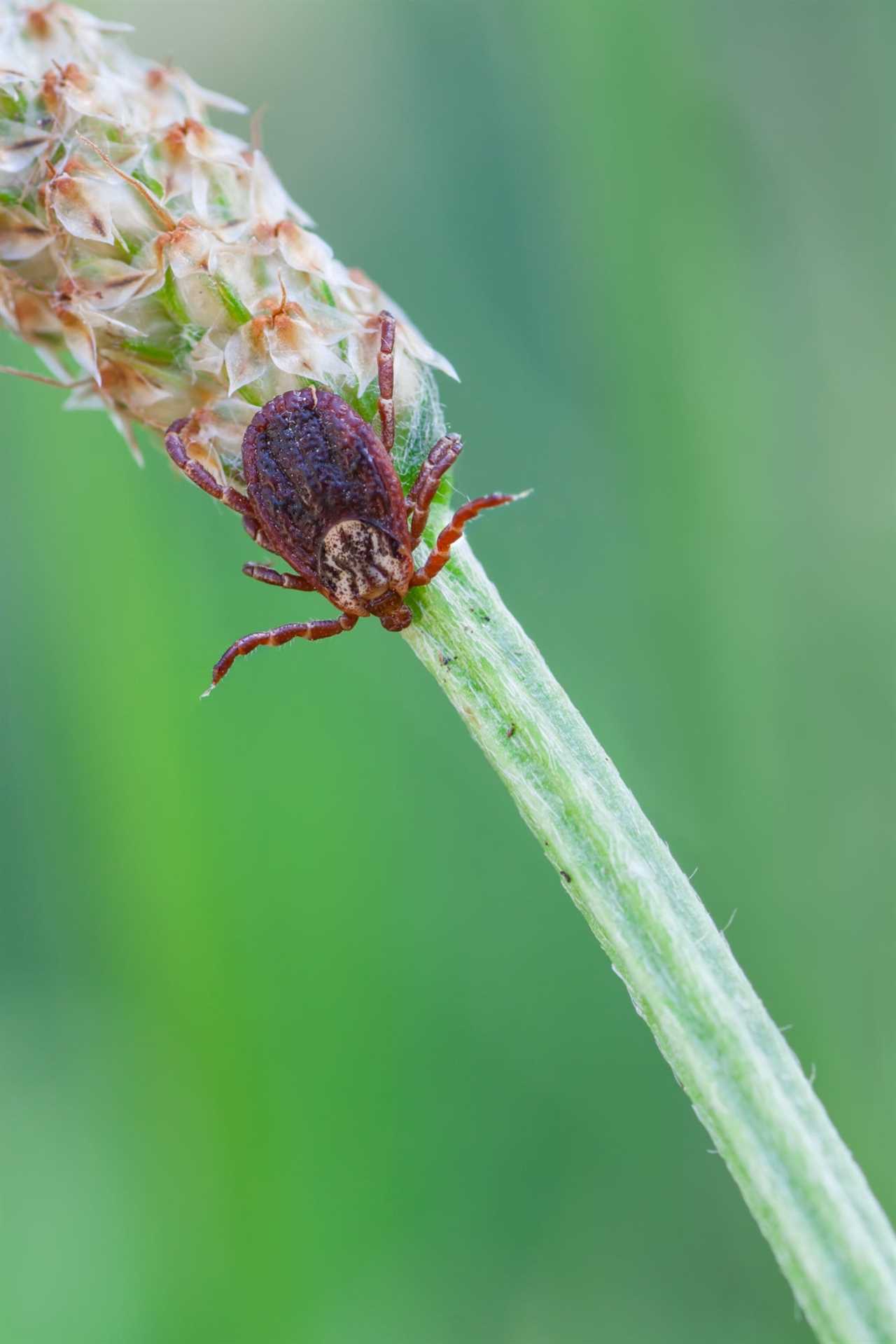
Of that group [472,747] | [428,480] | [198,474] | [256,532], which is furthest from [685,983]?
[472,747]

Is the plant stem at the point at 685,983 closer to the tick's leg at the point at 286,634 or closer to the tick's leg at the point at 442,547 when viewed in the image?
the tick's leg at the point at 442,547

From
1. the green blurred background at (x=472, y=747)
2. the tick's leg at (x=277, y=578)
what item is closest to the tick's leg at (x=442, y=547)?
the tick's leg at (x=277, y=578)

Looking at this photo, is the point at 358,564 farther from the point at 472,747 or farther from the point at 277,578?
the point at 472,747

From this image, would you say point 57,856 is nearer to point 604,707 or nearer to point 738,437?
point 604,707

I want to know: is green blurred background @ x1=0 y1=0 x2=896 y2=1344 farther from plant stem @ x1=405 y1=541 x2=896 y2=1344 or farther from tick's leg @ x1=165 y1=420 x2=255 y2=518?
plant stem @ x1=405 y1=541 x2=896 y2=1344

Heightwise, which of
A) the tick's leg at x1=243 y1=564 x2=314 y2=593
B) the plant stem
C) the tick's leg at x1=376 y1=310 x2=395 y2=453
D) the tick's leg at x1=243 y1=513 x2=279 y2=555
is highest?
the tick's leg at x1=376 y1=310 x2=395 y2=453

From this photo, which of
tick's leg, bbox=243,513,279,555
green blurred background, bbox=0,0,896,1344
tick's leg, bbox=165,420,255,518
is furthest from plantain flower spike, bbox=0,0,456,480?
green blurred background, bbox=0,0,896,1344

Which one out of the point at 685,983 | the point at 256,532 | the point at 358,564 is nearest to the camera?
the point at 685,983
